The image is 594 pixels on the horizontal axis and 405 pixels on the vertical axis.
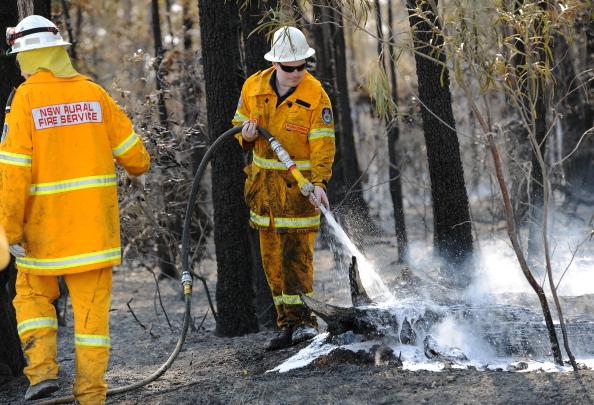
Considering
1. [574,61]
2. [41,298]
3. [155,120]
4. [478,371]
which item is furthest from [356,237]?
[574,61]

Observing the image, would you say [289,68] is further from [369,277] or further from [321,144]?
[369,277]

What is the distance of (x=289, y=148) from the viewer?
22.4ft

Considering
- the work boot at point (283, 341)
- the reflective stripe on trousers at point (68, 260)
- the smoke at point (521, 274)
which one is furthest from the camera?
the smoke at point (521, 274)

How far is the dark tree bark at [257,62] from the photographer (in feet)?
29.1

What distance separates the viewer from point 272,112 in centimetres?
687

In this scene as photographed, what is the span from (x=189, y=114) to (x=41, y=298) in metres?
8.09

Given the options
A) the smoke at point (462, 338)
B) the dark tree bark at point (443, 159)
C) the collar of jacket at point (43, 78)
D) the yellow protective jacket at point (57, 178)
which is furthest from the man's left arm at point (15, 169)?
the dark tree bark at point (443, 159)

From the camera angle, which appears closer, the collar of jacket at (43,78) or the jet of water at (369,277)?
the collar of jacket at (43,78)

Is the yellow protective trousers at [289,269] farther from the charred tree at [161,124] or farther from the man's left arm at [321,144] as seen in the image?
→ the charred tree at [161,124]

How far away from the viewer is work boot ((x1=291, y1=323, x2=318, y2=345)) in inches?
274

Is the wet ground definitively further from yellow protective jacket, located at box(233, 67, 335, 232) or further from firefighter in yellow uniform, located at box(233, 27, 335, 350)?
yellow protective jacket, located at box(233, 67, 335, 232)

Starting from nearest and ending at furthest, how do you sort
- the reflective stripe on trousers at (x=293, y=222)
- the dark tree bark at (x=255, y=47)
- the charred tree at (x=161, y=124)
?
the reflective stripe on trousers at (x=293, y=222) < the dark tree bark at (x=255, y=47) < the charred tree at (x=161, y=124)

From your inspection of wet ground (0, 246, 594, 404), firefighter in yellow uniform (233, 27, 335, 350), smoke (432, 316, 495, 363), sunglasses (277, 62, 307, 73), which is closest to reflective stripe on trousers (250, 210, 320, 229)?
firefighter in yellow uniform (233, 27, 335, 350)

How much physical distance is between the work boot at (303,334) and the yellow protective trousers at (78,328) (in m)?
1.84
